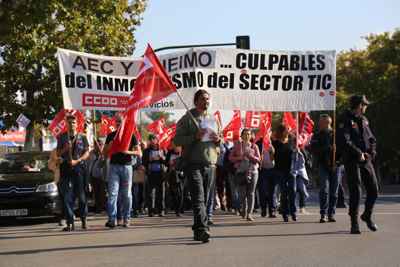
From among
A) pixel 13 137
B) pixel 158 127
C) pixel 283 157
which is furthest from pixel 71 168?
pixel 13 137

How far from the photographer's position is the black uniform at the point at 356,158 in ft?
38.1

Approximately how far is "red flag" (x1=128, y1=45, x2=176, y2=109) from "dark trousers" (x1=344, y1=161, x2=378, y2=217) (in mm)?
2953

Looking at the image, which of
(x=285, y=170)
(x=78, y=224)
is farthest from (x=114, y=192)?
(x=285, y=170)

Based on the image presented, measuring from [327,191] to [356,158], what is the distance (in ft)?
7.96

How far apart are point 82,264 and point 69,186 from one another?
4521 mm

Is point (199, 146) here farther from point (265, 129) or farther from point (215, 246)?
Answer: point (265, 129)

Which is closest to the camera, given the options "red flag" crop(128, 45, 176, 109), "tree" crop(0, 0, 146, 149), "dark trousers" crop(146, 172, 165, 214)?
"red flag" crop(128, 45, 176, 109)

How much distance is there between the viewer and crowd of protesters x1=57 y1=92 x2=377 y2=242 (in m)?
10.8

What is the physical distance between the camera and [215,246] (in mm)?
10195

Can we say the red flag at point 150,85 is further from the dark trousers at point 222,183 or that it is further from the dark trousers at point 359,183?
the dark trousers at point 222,183

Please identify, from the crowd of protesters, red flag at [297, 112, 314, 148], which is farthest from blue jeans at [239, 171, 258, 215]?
red flag at [297, 112, 314, 148]

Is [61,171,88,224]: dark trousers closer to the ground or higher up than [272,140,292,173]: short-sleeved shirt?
closer to the ground

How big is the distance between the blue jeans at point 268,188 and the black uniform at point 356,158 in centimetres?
417

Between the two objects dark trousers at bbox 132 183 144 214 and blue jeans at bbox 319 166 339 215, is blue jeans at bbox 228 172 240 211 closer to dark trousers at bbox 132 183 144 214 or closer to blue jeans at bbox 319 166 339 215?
dark trousers at bbox 132 183 144 214
